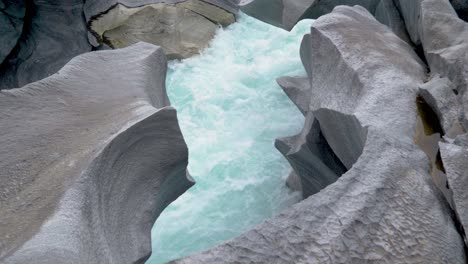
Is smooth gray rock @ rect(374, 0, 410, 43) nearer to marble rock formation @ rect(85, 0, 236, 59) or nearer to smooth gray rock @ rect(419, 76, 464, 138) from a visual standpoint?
smooth gray rock @ rect(419, 76, 464, 138)

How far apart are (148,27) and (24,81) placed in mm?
2549

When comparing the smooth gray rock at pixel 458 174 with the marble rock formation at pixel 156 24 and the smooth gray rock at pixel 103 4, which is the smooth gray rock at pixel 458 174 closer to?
the marble rock formation at pixel 156 24

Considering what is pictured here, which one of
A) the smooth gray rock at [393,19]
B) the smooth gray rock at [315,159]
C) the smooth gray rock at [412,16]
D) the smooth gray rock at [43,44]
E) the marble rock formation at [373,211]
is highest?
the marble rock formation at [373,211]

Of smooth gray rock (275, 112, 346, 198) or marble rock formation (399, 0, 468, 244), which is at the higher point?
marble rock formation (399, 0, 468, 244)

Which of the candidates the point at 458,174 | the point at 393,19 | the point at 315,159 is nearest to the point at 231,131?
the point at 315,159

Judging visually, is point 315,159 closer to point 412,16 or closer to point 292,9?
point 412,16

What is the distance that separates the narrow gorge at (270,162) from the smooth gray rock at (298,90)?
0.03m

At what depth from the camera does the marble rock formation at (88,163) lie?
2293 millimetres

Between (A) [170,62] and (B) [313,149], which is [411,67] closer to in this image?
(B) [313,149]

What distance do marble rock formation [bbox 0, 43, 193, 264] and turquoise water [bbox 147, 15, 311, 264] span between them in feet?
5.60

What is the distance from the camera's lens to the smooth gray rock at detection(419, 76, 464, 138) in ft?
9.34

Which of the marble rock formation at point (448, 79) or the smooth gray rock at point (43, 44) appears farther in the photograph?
the smooth gray rock at point (43, 44)

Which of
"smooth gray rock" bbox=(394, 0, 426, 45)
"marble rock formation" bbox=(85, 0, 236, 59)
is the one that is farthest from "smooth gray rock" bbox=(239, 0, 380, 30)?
"marble rock formation" bbox=(85, 0, 236, 59)

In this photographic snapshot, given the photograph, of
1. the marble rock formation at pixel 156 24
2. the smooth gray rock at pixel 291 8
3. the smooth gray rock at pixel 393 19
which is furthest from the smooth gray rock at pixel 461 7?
the marble rock formation at pixel 156 24
